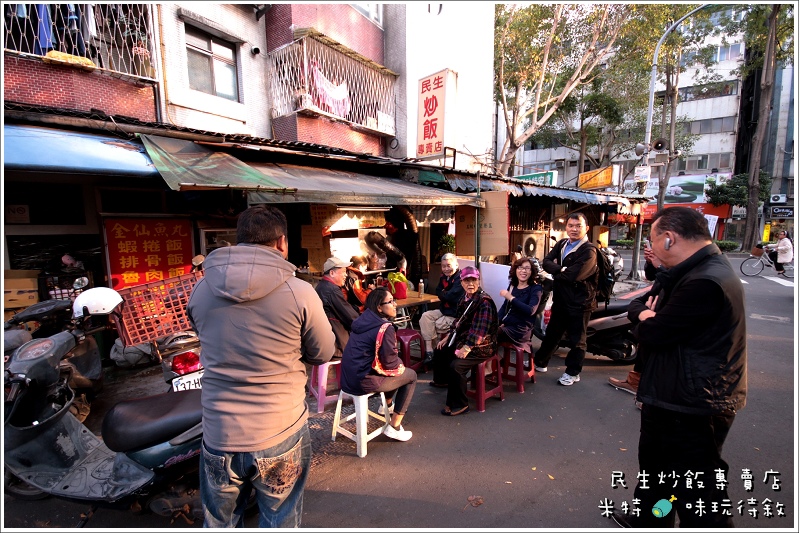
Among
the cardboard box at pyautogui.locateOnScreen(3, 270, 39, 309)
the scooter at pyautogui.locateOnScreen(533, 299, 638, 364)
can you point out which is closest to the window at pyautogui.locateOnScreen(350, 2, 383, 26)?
the cardboard box at pyautogui.locateOnScreen(3, 270, 39, 309)

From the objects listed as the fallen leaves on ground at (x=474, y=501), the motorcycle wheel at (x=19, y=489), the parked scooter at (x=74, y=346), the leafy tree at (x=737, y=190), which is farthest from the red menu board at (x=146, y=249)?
the leafy tree at (x=737, y=190)

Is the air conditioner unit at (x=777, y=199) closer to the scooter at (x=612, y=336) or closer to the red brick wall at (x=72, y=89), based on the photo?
the scooter at (x=612, y=336)

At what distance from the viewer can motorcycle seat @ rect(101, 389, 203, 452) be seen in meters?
2.29

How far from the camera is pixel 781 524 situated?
2.62 m

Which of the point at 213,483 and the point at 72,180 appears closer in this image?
the point at 213,483

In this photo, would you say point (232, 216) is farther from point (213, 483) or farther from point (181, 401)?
point (213, 483)

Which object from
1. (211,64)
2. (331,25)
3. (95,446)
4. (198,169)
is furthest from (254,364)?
(331,25)

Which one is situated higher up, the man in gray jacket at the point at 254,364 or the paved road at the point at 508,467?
the man in gray jacket at the point at 254,364

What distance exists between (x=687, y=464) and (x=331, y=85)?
8.62 meters

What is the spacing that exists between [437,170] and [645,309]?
5.70 metres

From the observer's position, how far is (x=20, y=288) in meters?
4.49

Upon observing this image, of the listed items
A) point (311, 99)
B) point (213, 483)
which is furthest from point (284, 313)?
point (311, 99)

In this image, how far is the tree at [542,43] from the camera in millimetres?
11453

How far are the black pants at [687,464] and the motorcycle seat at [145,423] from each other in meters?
2.91
